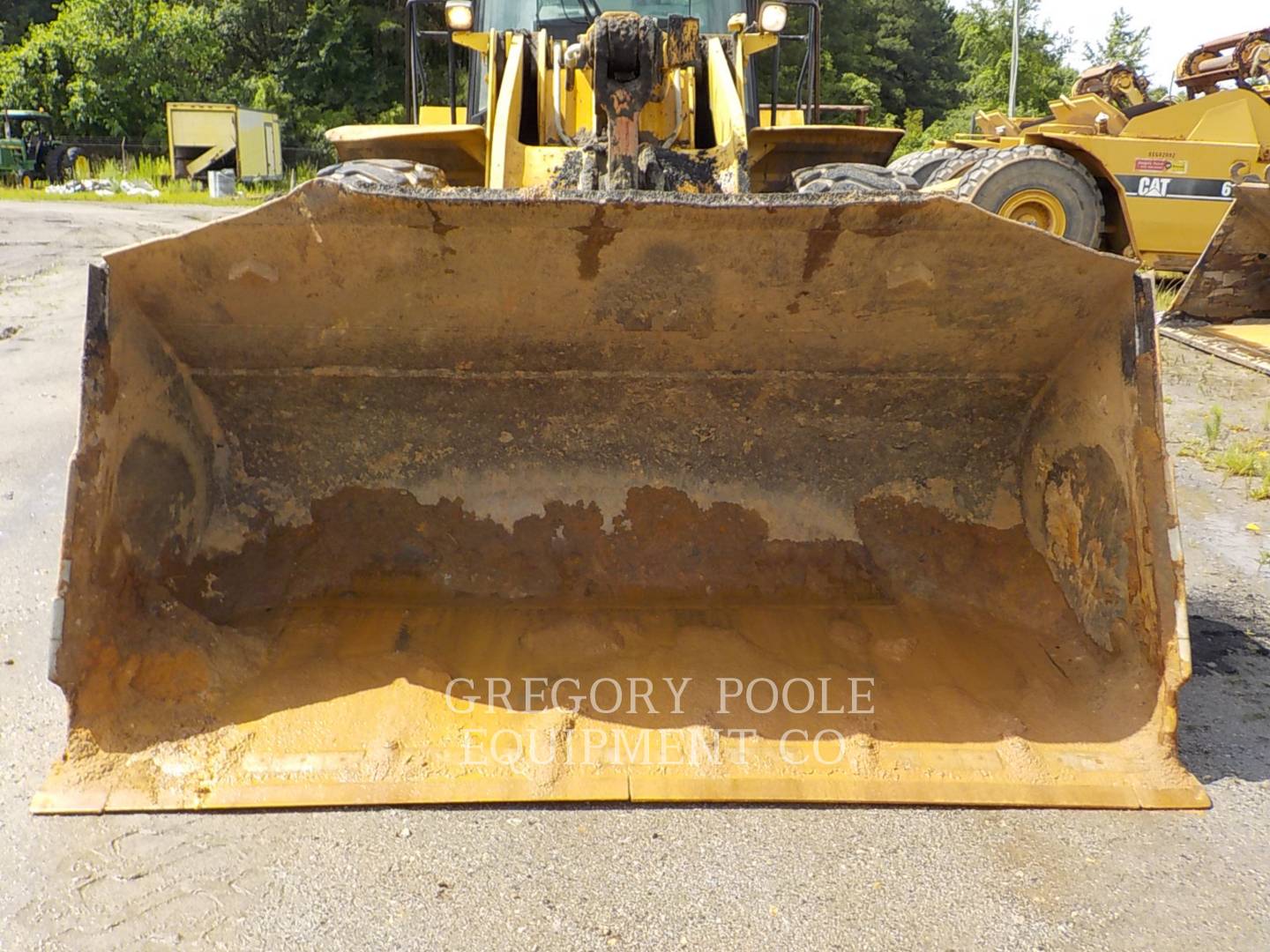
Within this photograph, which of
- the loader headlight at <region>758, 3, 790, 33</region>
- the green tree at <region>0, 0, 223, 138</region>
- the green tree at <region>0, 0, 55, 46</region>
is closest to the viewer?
the loader headlight at <region>758, 3, 790, 33</region>

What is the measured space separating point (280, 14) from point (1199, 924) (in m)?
32.3

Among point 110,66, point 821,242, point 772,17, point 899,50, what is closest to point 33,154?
point 110,66

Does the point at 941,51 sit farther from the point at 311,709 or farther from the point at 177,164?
the point at 311,709

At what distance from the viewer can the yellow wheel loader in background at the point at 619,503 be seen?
2.23 m

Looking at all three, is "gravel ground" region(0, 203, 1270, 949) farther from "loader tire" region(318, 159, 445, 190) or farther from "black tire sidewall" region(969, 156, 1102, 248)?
"black tire sidewall" region(969, 156, 1102, 248)

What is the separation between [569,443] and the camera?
2893 millimetres

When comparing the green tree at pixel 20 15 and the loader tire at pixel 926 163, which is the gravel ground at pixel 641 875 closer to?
the loader tire at pixel 926 163

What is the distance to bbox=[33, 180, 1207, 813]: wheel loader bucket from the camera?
2.23 meters

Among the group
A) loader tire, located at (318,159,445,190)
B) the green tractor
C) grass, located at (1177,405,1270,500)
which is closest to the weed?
grass, located at (1177,405,1270,500)

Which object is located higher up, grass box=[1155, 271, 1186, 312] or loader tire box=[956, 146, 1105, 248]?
loader tire box=[956, 146, 1105, 248]

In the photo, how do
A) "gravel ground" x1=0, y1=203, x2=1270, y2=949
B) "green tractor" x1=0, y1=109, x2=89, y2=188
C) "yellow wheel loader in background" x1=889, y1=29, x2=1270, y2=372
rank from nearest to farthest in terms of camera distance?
"gravel ground" x1=0, y1=203, x2=1270, y2=949
"yellow wheel loader in background" x1=889, y1=29, x2=1270, y2=372
"green tractor" x1=0, y1=109, x2=89, y2=188

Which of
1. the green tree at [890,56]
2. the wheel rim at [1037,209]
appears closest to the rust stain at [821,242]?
the wheel rim at [1037,209]

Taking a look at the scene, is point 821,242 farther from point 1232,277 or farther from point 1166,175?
point 1166,175

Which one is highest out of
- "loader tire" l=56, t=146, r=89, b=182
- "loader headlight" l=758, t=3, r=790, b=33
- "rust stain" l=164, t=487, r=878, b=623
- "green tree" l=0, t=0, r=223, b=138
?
"green tree" l=0, t=0, r=223, b=138
